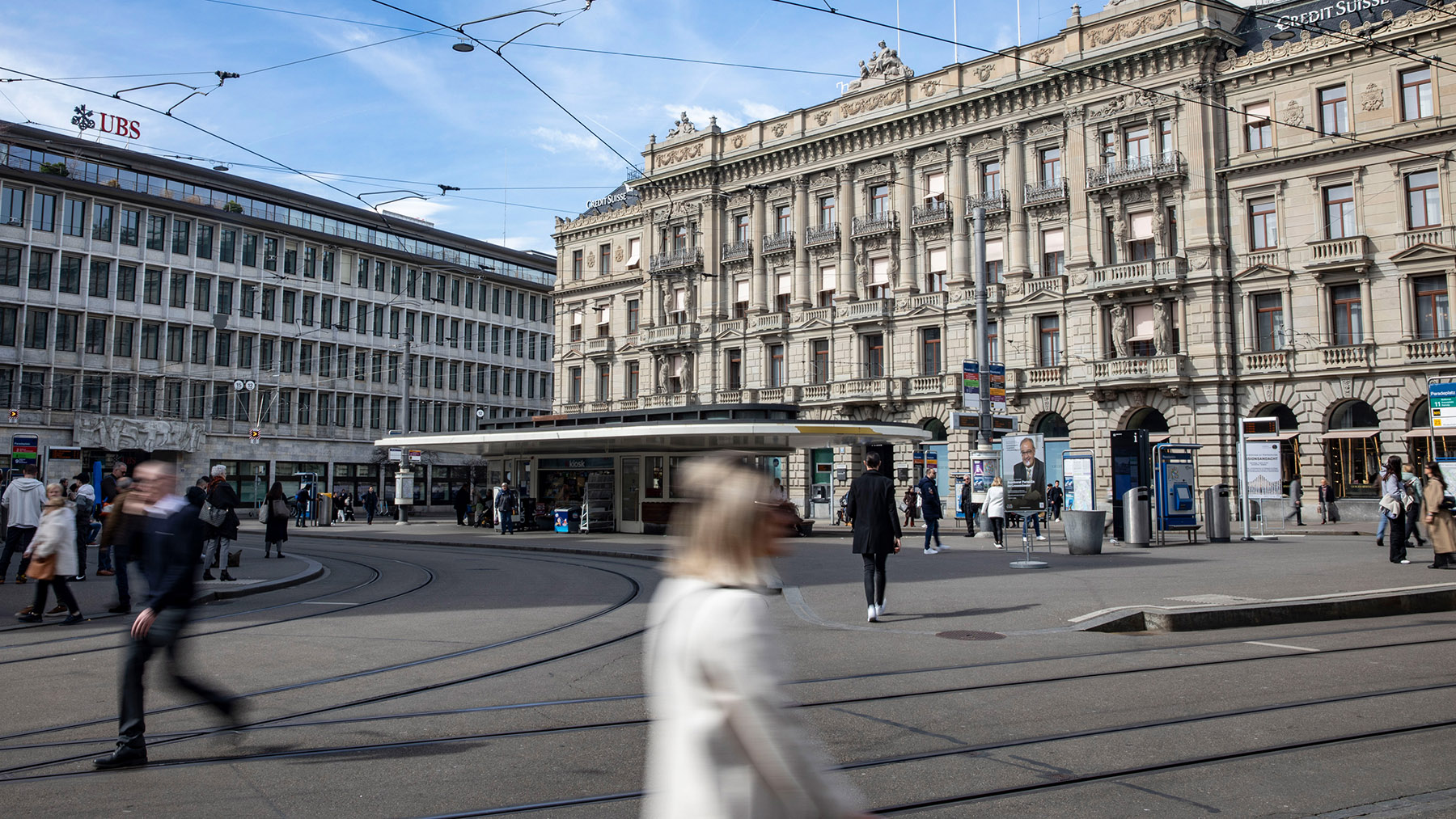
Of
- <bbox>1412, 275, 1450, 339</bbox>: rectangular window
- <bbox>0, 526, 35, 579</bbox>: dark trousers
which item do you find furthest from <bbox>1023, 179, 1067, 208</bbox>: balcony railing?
<bbox>0, 526, 35, 579</bbox>: dark trousers

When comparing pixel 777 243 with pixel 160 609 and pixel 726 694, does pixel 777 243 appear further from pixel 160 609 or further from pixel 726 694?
pixel 726 694

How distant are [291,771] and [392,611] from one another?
24.6ft

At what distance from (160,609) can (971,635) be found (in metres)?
7.39

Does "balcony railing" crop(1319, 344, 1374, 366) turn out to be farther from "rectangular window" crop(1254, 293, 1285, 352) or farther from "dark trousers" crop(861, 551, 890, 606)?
"dark trousers" crop(861, 551, 890, 606)

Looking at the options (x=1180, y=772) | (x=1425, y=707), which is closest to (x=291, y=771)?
(x=1180, y=772)

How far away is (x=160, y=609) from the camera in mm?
5883

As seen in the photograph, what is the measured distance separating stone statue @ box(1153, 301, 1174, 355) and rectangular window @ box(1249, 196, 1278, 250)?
3.67 metres

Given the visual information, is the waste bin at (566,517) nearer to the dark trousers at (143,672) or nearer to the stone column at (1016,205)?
the stone column at (1016,205)

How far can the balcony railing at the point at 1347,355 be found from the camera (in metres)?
34.7

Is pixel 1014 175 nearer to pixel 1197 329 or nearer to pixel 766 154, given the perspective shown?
pixel 1197 329

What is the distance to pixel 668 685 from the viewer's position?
281 cm

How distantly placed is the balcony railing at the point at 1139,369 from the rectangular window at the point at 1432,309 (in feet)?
24.0

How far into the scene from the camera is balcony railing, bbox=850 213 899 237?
4675cm

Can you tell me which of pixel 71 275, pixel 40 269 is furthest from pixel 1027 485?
pixel 40 269
